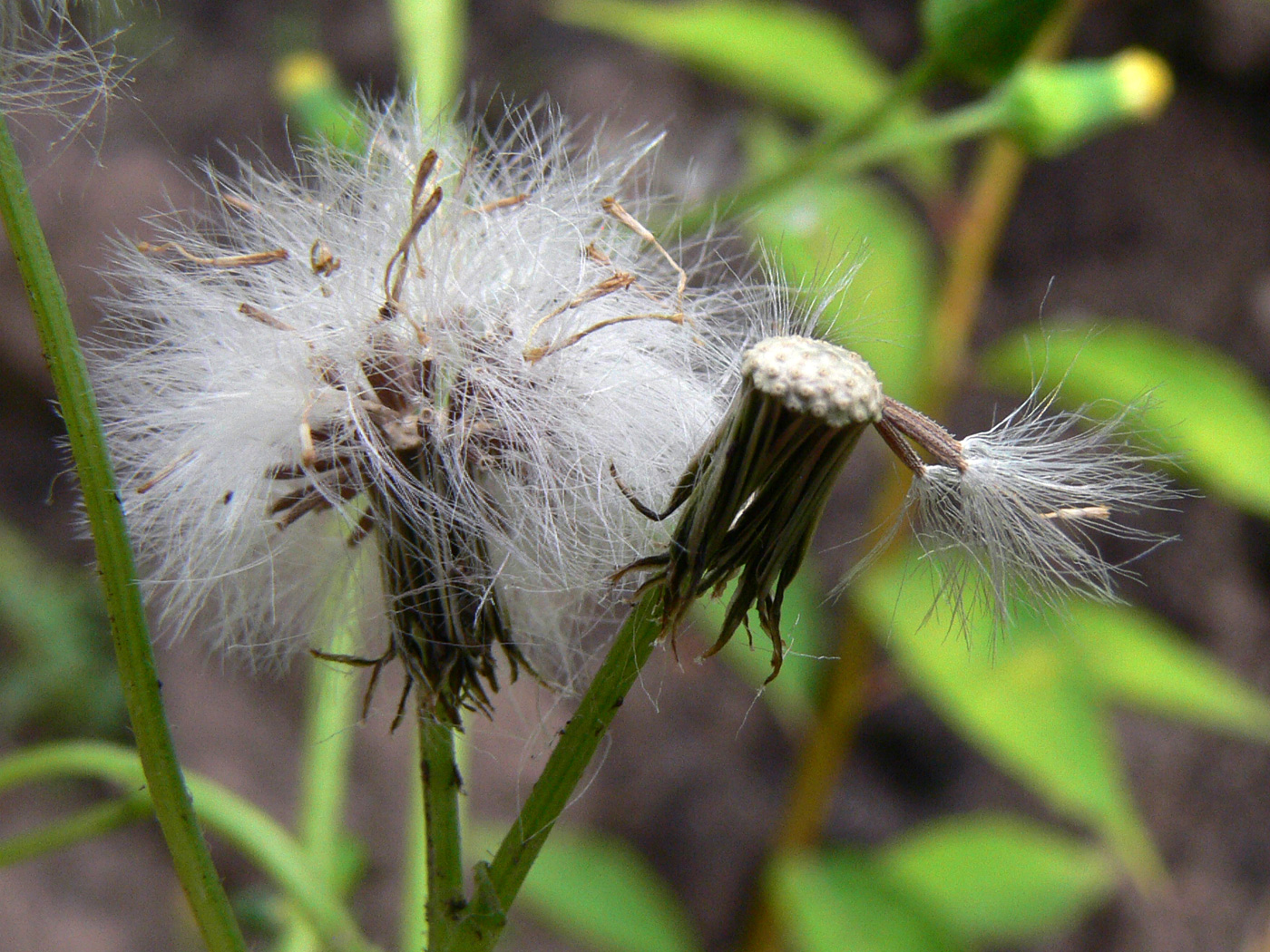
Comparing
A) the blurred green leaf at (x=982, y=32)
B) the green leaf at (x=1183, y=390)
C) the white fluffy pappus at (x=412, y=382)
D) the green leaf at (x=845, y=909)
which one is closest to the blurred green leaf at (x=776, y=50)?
the green leaf at (x=1183, y=390)

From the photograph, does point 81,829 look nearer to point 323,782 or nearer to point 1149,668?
point 323,782

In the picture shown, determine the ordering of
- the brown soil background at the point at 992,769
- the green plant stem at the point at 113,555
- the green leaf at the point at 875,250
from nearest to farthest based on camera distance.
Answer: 1. the green plant stem at the point at 113,555
2. the green leaf at the point at 875,250
3. the brown soil background at the point at 992,769

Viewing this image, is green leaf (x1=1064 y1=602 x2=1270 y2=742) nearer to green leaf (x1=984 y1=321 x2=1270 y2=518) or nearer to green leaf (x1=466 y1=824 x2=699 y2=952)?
green leaf (x1=984 y1=321 x2=1270 y2=518)

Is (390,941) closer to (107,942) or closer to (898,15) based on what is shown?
(107,942)

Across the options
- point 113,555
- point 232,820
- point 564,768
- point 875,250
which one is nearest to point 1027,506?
point 564,768

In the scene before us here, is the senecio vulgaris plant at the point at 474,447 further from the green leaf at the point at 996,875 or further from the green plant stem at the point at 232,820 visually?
the green leaf at the point at 996,875

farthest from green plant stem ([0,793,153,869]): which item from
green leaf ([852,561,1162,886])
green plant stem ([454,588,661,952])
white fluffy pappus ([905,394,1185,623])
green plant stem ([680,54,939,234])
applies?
green leaf ([852,561,1162,886])
